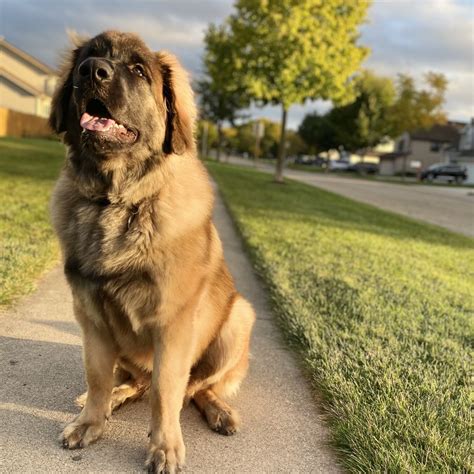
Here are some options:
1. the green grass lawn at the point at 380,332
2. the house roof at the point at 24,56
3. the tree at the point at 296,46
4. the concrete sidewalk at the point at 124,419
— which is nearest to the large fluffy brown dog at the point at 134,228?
the concrete sidewalk at the point at 124,419

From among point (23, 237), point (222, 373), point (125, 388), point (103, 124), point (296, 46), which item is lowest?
point (125, 388)

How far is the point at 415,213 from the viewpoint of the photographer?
16922mm

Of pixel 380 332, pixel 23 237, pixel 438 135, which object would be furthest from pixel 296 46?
pixel 438 135

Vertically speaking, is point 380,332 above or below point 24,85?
below

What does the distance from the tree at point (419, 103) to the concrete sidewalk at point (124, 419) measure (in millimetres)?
45436

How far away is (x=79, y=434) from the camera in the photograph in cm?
254

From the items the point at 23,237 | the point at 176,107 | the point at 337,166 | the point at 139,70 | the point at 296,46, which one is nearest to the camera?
the point at 139,70

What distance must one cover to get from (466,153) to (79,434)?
230ft

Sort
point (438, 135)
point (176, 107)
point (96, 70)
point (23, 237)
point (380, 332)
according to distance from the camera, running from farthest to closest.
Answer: point (438, 135), point (23, 237), point (380, 332), point (176, 107), point (96, 70)

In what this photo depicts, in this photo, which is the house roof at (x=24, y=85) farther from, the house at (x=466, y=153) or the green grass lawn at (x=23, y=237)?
the house at (x=466, y=153)

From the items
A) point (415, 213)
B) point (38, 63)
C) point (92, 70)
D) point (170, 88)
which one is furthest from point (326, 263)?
point (38, 63)

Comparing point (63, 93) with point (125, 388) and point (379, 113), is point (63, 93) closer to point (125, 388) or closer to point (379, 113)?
point (125, 388)

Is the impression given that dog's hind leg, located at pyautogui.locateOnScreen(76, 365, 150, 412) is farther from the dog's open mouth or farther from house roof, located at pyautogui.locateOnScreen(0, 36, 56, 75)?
house roof, located at pyautogui.locateOnScreen(0, 36, 56, 75)

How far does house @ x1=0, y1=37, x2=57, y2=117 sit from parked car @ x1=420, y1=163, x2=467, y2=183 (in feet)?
138
